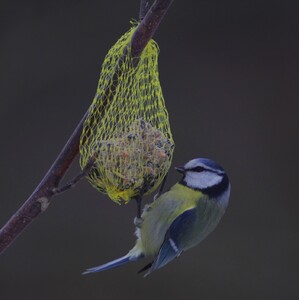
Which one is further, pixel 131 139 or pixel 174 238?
pixel 174 238

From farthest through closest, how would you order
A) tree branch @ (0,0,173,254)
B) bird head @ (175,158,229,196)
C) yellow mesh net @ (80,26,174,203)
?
bird head @ (175,158,229,196), yellow mesh net @ (80,26,174,203), tree branch @ (0,0,173,254)

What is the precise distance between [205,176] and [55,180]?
23.8 inches

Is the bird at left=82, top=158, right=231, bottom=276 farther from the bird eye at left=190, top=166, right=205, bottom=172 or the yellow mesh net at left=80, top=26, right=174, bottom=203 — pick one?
the yellow mesh net at left=80, top=26, right=174, bottom=203

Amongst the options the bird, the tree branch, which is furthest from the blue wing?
the tree branch

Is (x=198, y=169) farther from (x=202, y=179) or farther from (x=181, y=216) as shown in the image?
(x=181, y=216)

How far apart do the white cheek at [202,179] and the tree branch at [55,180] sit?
535 mm

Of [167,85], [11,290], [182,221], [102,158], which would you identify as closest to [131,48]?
[102,158]

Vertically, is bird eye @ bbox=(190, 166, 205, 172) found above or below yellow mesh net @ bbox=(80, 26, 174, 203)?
below

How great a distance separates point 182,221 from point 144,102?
0.38 meters

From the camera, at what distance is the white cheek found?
192cm

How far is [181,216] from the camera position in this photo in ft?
6.49

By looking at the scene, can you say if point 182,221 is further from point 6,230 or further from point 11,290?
point 11,290

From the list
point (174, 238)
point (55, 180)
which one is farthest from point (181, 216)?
point (55, 180)

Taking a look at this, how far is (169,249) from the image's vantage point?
196cm
